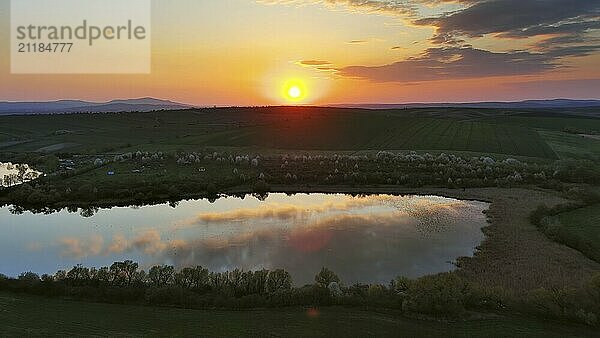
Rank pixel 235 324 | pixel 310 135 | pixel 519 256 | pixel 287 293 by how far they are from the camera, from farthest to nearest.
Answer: pixel 310 135, pixel 519 256, pixel 287 293, pixel 235 324

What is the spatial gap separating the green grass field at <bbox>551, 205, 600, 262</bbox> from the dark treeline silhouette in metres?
11.2

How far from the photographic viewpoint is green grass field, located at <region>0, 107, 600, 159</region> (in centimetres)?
8062

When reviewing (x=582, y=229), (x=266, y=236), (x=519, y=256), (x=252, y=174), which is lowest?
(x=266, y=236)

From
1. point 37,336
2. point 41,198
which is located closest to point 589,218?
point 37,336

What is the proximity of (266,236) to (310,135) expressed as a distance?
186 feet

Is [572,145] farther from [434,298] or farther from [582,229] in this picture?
[434,298]

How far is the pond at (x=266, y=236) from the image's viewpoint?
3048 centimetres

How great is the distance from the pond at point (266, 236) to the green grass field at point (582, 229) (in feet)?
21.0

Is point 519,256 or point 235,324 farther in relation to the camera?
point 519,256

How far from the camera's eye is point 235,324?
19.6m

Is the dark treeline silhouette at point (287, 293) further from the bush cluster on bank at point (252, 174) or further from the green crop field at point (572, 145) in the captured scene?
the green crop field at point (572, 145)

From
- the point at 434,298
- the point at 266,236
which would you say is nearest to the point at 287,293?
the point at 434,298

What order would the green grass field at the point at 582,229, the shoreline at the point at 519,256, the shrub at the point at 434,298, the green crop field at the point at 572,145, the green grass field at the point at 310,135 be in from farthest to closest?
the green grass field at the point at 310,135 → the green crop field at the point at 572,145 → the green grass field at the point at 582,229 → the shoreline at the point at 519,256 → the shrub at the point at 434,298

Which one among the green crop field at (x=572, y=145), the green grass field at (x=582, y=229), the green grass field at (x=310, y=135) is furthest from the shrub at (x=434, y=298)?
the green crop field at (x=572, y=145)
